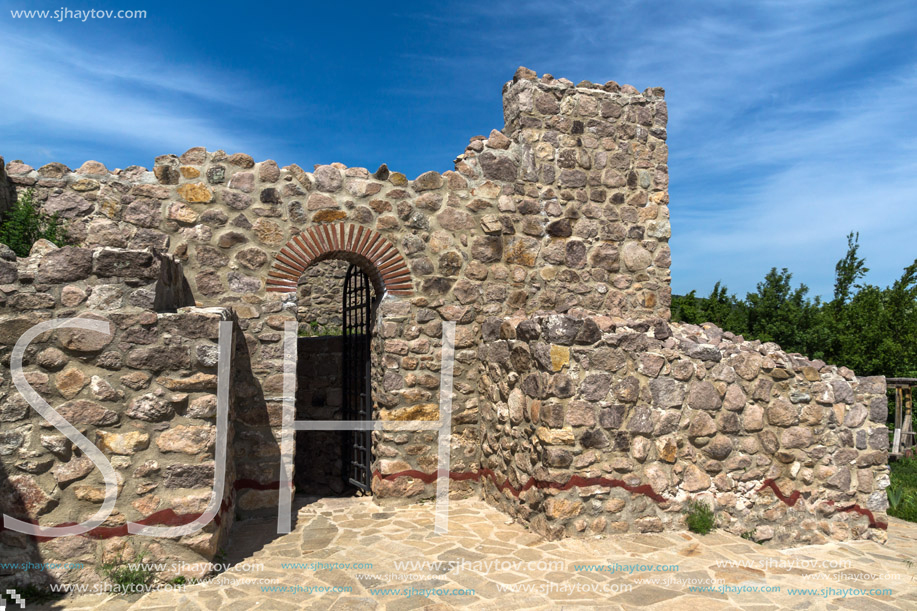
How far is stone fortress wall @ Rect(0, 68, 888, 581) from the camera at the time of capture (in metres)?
4.02

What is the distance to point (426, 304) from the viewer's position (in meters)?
6.22

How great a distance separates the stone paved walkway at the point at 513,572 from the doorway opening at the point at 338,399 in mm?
1259

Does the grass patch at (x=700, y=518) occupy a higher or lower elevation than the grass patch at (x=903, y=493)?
higher

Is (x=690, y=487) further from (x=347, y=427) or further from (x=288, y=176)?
(x=288, y=176)

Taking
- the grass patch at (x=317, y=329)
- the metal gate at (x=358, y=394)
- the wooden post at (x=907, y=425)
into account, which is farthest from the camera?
the grass patch at (x=317, y=329)

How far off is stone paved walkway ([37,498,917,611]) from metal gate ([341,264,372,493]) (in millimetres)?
1028

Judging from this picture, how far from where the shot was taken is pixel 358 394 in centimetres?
692

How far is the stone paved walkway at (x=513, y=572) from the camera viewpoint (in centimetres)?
387

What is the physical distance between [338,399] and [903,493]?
670cm

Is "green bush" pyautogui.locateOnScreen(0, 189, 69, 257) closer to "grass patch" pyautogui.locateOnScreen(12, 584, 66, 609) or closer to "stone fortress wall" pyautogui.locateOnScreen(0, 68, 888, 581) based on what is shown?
"stone fortress wall" pyautogui.locateOnScreen(0, 68, 888, 581)
